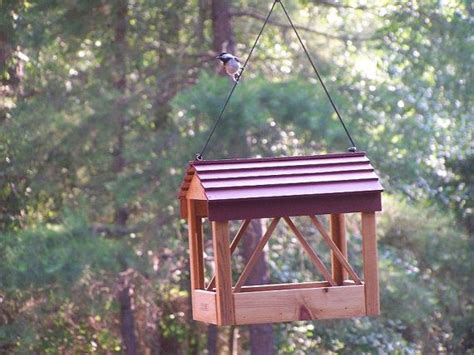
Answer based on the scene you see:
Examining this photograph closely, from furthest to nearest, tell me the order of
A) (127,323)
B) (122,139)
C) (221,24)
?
Answer: (127,323), (122,139), (221,24)

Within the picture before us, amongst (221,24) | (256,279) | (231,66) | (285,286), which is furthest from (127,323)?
(285,286)

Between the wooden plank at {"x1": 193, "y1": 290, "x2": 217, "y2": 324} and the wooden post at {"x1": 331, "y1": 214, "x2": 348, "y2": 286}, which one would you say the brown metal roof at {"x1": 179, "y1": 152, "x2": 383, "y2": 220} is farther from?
the wooden post at {"x1": 331, "y1": 214, "x2": 348, "y2": 286}

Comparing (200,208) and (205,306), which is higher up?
(200,208)

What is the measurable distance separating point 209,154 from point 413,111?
87.1 inches

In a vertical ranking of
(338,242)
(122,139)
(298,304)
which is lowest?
(298,304)

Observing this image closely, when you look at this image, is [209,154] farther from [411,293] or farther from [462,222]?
[462,222]

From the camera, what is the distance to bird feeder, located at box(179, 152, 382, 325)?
301cm

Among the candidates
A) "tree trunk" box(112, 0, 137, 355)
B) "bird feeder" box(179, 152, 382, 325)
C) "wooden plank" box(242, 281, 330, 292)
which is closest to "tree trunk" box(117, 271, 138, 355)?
"tree trunk" box(112, 0, 137, 355)

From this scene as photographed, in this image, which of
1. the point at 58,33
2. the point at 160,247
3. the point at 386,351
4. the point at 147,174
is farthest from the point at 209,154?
the point at 386,351

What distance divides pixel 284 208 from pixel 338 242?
0.74 m

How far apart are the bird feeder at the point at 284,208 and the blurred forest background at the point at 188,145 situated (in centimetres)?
319

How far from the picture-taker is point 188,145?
7.09 m

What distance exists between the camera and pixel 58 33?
789cm

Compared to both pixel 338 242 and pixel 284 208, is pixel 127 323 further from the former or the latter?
pixel 284 208
